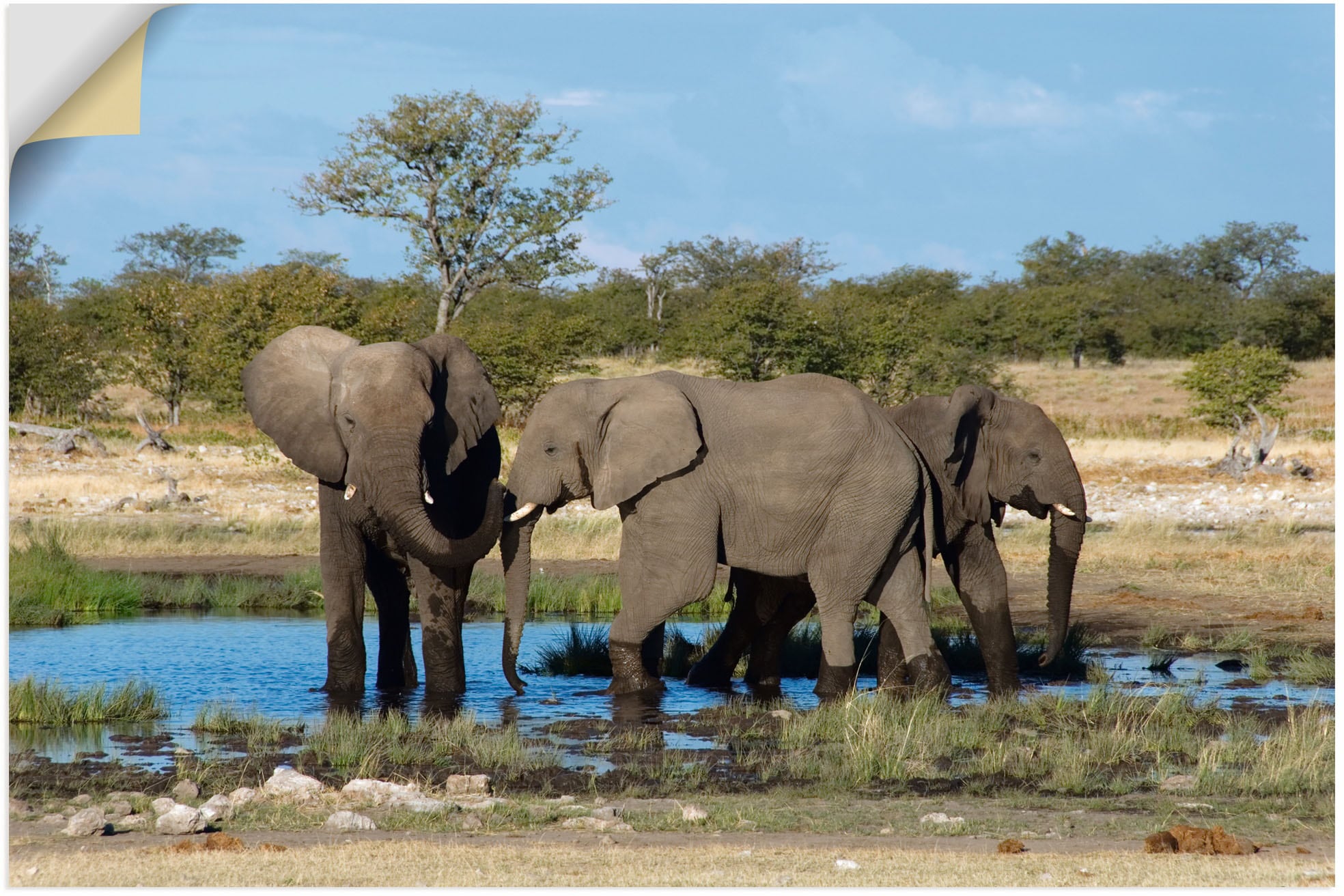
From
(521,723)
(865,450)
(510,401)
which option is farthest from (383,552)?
(510,401)

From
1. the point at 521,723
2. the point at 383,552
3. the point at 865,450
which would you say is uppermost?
the point at 865,450

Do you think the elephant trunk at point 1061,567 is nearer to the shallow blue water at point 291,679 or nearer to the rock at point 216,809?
the shallow blue water at point 291,679

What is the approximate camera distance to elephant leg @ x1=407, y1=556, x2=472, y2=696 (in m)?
10.8

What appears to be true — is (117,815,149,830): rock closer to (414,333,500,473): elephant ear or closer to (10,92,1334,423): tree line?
(414,333,500,473): elephant ear

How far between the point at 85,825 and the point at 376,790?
1.45 metres

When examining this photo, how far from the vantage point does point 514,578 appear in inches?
437

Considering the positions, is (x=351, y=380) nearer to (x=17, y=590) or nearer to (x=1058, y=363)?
(x=17, y=590)

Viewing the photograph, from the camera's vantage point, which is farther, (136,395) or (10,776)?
(136,395)

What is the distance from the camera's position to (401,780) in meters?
8.42

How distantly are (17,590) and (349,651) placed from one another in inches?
250

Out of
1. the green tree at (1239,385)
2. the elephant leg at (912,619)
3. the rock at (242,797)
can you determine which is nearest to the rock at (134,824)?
the rock at (242,797)

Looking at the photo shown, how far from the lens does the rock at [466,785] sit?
8.18m

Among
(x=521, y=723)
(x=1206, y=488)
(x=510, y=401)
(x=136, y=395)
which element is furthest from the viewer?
(x=136, y=395)

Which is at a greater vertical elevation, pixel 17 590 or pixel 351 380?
pixel 351 380
